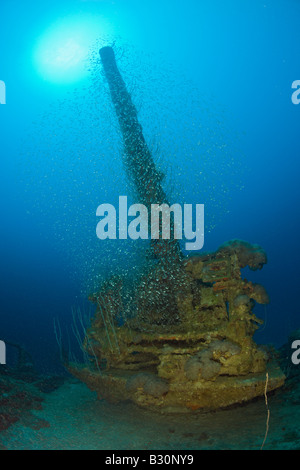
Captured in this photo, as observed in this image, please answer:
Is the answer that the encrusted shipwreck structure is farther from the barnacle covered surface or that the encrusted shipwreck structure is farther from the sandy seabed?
the sandy seabed

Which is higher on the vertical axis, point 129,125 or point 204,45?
point 204,45

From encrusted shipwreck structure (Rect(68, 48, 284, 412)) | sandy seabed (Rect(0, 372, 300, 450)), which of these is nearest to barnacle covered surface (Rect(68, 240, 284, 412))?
encrusted shipwreck structure (Rect(68, 48, 284, 412))

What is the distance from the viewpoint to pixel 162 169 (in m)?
9.27

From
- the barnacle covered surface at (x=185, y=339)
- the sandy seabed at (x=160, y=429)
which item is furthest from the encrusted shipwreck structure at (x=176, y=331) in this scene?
the sandy seabed at (x=160, y=429)

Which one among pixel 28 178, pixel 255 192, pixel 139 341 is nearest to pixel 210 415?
pixel 139 341

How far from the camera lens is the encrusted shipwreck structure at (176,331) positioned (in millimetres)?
5711

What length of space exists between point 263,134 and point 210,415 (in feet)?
204

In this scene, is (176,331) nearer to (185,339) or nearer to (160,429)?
(185,339)

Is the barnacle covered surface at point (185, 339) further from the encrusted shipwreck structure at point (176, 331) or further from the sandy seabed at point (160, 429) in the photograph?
the sandy seabed at point (160, 429)

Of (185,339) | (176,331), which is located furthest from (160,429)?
(176,331)

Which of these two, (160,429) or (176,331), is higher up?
(176,331)

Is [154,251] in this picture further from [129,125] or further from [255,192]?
[255,192]

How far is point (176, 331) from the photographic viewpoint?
688cm

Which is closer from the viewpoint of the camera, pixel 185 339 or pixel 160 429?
pixel 160 429
